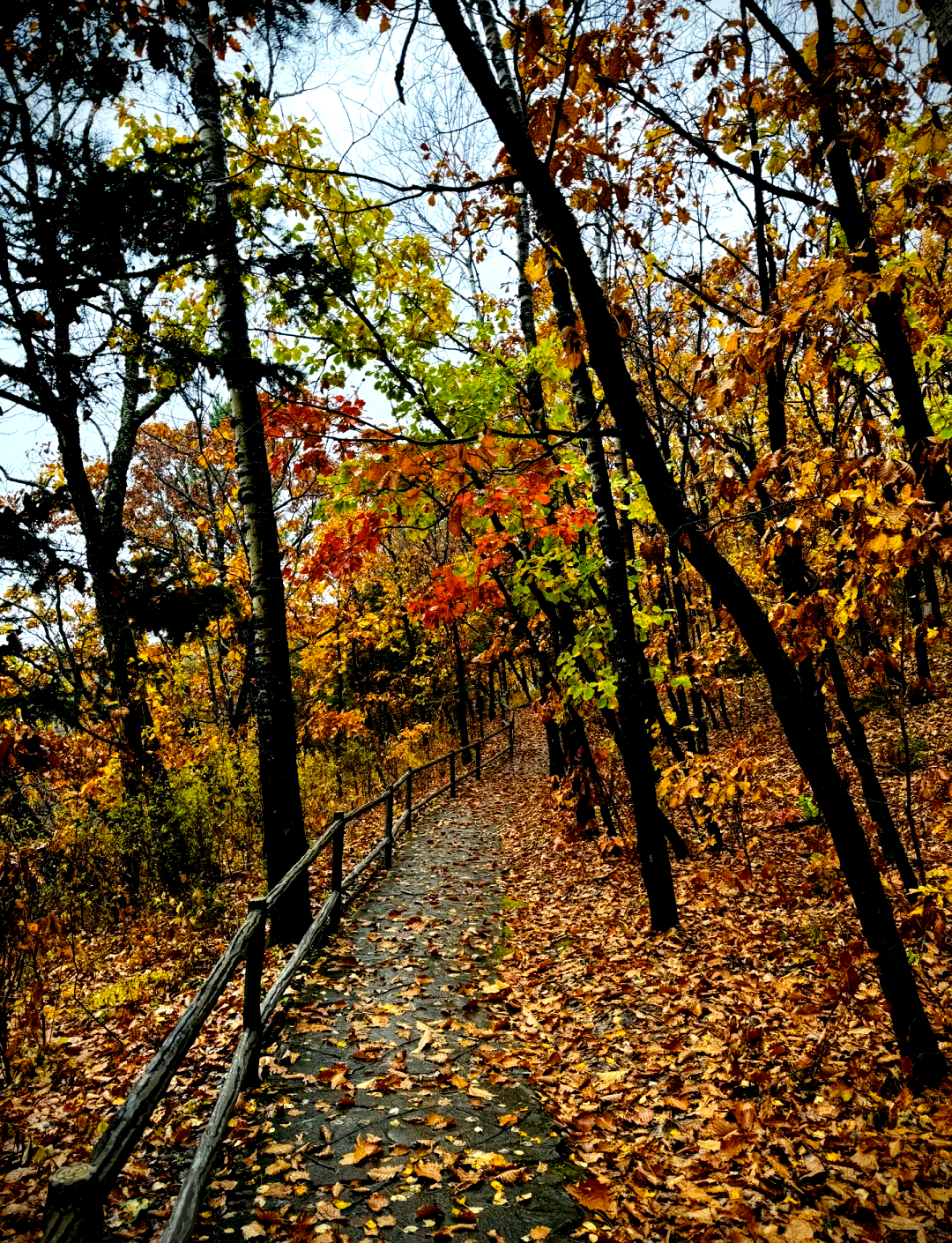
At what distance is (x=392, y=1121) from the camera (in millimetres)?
4227

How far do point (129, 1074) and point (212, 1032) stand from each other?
2.06 ft

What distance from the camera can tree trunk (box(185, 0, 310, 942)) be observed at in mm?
6789

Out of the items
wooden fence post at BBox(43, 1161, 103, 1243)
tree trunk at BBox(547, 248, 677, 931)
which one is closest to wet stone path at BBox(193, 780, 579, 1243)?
wooden fence post at BBox(43, 1161, 103, 1243)

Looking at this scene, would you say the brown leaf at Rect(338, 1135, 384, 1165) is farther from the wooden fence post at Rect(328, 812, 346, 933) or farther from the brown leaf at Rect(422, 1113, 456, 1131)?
the wooden fence post at Rect(328, 812, 346, 933)

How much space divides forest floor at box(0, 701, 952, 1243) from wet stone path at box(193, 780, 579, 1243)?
2 cm

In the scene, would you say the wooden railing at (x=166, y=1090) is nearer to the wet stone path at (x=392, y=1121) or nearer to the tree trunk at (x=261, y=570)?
the wet stone path at (x=392, y=1121)

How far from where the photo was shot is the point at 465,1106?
440cm

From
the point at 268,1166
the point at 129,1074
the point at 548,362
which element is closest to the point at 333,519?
the point at 548,362

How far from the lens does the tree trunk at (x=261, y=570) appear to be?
22.3 feet

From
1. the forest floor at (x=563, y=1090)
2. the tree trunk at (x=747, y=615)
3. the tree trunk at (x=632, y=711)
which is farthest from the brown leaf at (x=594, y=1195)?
the tree trunk at (x=632, y=711)

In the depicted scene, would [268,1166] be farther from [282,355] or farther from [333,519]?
[333,519]

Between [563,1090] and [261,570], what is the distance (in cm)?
547

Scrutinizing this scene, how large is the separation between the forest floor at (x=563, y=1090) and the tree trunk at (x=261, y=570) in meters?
1.28

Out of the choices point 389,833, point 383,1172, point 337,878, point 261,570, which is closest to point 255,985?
point 383,1172
